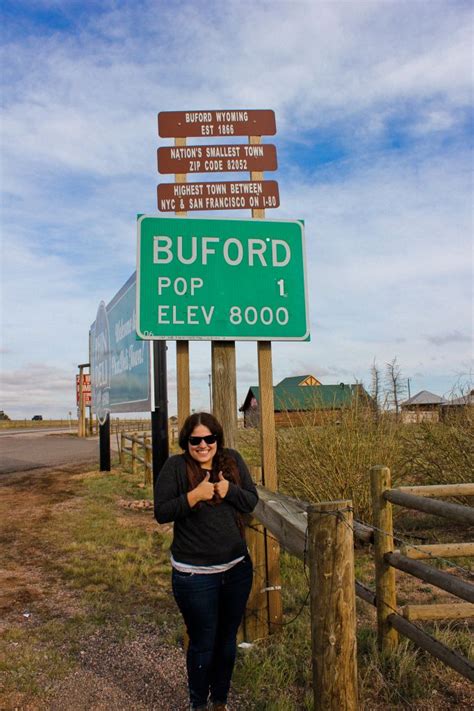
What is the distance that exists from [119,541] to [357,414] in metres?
3.51

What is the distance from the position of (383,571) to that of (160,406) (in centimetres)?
476

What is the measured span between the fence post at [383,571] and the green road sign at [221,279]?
1.22 metres

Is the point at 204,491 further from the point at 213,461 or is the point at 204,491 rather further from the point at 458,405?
the point at 458,405

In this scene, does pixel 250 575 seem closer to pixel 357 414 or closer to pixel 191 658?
pixel 191 658

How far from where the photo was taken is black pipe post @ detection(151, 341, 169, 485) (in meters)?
8.09

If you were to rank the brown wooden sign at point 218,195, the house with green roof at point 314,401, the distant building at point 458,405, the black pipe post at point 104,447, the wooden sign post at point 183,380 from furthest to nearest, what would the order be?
the black pipe post at point 104,447, the distant building at point 458,405, the house with green roof at point 314,401, the brown wooden sign at point 218,195, the wooden sign post at point 183,380

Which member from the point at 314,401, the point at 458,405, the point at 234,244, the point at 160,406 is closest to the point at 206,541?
the point at 234,244

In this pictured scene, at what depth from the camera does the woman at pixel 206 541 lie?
2.88 m

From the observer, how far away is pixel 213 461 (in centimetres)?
304

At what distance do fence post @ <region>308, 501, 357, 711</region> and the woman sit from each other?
489mm

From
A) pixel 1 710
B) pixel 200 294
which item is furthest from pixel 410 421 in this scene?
pixel 1 710

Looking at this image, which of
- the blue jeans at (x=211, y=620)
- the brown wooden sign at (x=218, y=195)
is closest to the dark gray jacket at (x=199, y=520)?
the blue jeans at (x=211, y=620)

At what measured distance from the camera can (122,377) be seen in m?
10.3

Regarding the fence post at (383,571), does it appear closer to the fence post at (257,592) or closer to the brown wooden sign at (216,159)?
the fence post at (257,592)
